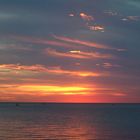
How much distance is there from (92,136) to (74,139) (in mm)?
8145

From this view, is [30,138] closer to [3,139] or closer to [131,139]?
[3,139]

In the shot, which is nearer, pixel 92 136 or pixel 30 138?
pixel 30 138

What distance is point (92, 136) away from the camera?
3307 inches

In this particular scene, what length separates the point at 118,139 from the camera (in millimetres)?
78062

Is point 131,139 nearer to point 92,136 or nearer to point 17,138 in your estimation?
point 92,136

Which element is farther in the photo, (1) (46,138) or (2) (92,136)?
(2) (92,136)

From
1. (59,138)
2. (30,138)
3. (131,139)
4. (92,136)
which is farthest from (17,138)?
(131,139)

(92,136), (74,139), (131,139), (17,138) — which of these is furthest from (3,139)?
(131,139)

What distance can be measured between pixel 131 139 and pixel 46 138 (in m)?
16.7

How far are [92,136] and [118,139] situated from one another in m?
7.64

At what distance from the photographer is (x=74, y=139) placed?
7688 centimetres

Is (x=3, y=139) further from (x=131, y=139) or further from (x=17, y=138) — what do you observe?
(x=131, y=139)

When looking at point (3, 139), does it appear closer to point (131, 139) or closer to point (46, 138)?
point (46, 138)

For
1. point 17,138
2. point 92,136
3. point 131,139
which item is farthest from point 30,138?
point 131,139
